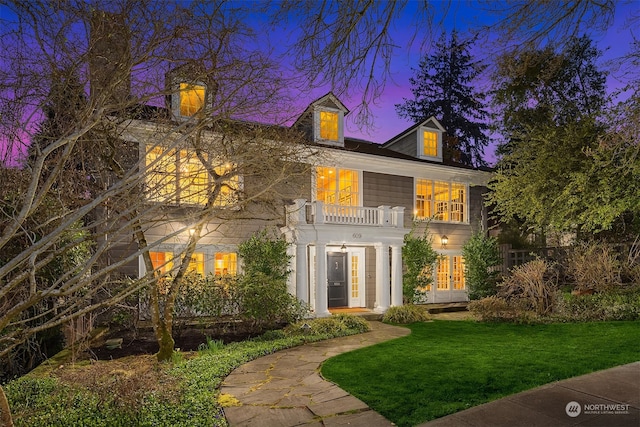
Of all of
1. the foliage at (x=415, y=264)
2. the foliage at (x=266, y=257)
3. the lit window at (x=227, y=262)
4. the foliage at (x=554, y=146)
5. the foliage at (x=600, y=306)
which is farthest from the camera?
the foliage at (x=415, y=264)

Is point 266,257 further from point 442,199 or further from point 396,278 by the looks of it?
point 442,199

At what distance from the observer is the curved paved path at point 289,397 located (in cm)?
429

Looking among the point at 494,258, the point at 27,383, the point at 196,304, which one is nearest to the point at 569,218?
the point at 494,258

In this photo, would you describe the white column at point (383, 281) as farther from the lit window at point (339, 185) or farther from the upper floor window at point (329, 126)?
the upper floor window at point (329, 126)

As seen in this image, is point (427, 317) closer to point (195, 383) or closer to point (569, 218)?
point (569, 218)

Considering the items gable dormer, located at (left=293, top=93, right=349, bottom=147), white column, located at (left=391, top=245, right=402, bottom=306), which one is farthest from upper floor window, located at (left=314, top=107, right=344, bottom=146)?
white column, located at (left=391, top=245, right=402, bottom=306)

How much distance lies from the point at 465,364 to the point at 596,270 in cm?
853

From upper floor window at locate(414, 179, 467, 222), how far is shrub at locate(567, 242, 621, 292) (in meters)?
4.78

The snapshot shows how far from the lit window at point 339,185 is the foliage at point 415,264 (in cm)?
246

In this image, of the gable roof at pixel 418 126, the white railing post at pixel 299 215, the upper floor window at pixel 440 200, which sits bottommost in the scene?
the white railing post at pixel 299 215

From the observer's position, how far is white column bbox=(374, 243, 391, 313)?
1338 centimetres

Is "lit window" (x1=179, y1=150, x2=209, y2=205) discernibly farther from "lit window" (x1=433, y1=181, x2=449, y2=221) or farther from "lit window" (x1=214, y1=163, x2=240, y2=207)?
"lit window" (x1=433, y1=181, x2=449, y2=221)

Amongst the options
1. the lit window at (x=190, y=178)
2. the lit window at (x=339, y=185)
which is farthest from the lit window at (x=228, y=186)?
the lit window at (x=339, y=185)

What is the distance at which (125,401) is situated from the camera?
15.0ft
